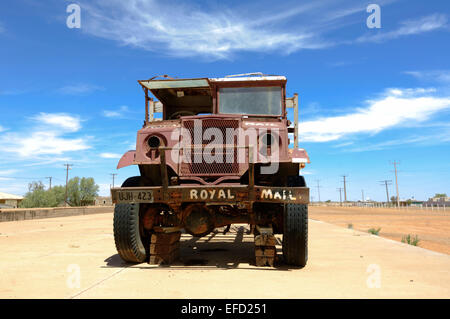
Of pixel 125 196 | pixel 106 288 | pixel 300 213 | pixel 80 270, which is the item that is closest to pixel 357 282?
pixel 300 213

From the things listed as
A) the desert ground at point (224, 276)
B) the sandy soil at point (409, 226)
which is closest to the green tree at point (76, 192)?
the sandy soil at point (409, 226)

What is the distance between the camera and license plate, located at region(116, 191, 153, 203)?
5.05 m

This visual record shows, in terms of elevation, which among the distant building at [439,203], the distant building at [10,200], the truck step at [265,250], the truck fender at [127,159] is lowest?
the distant building at [439,203]

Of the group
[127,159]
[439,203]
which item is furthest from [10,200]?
[439,203]

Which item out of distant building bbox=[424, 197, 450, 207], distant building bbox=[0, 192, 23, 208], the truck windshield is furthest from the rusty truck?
distant building bbox=[424, 197, 450, 207]

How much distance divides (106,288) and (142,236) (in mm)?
1810

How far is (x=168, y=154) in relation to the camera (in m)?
5.37

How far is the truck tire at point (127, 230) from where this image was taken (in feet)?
17.4

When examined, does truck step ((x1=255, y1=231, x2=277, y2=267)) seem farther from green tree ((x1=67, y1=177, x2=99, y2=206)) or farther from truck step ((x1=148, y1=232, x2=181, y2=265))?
green tree ((x1=67, y1=177, x2=99, y2=206))

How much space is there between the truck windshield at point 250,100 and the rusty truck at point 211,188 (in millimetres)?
316

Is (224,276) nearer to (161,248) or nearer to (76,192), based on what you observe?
(161,248)

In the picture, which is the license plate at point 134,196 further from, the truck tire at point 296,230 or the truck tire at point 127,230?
the truck tire at point 296,230
